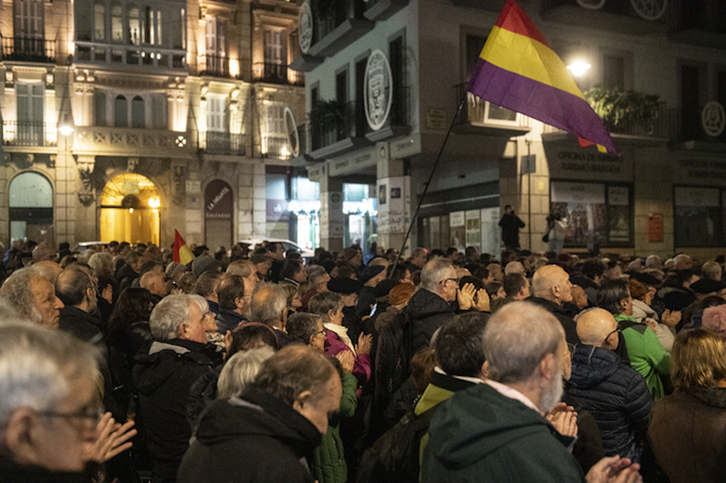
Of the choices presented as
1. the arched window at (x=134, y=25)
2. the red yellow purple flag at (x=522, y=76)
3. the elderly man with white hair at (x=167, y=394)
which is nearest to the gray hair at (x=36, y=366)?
the elderly man with white hair at (x=167, y=394)

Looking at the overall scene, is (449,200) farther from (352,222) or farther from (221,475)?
(221,475)

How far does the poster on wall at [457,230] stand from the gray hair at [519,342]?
1793cm

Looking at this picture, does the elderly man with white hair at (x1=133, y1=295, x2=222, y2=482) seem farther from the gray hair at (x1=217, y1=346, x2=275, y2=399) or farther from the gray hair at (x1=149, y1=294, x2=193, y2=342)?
the gray hair at (x1=217, y1=346, x2=275, y2=399)

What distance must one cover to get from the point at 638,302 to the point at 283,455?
5.29 metres

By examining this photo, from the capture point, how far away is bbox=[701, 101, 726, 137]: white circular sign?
20.3 meters

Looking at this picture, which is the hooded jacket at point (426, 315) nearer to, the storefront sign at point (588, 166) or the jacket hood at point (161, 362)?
the jacket hood at point (161, 362)

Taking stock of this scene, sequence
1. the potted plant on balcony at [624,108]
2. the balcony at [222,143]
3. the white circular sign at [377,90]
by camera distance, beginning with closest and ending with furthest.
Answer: the white circular sign at [377,90]
the potted plant on balcony at [624,108]
the balcony at [222,143]

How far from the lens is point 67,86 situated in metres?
28.7

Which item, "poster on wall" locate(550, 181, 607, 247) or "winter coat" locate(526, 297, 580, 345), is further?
"poster on wall" locate(550, 181, 607, 247)

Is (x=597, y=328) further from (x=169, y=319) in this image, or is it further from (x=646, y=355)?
(x=169, y=319)

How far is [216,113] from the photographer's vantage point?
104ft

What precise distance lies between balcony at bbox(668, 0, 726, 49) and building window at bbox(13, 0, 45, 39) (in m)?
25.4

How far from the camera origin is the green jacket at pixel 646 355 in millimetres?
4840

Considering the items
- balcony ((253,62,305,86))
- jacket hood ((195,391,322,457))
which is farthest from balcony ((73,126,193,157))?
jacket hood ((195,391,322,457))
